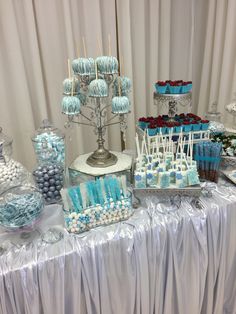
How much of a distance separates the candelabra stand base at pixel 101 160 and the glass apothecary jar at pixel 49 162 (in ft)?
0.42

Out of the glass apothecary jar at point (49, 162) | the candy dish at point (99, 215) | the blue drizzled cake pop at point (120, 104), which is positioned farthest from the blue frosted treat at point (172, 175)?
the glass apothecary jar at point (49, 162)

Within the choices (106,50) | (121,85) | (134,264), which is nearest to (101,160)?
(121,85)

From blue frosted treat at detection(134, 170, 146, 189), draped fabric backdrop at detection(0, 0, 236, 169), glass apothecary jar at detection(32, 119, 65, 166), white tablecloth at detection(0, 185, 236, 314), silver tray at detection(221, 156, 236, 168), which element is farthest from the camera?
draped fabric backdrop at detection(0, 0, 236, 169)

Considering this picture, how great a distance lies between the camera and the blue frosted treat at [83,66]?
3.53ft

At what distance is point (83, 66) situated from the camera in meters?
1.08

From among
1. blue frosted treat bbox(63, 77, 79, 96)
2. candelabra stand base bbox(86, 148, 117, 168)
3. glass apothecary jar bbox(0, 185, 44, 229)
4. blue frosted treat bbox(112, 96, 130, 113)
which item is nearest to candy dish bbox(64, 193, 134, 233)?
glass apothecary jar bbox(0, 185, 44, 229)

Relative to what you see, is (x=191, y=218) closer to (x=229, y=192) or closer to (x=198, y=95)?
(x=229, y=192)

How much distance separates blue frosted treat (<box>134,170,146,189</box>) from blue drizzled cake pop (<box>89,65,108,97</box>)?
0.35m

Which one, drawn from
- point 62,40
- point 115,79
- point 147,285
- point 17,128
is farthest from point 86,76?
point 147,285

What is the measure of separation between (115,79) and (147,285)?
850 mm

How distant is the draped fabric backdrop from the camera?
58.0 inches

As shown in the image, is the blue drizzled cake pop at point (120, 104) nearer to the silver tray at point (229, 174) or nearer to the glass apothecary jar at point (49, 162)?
the glass apothecary jar at point (49, 162)

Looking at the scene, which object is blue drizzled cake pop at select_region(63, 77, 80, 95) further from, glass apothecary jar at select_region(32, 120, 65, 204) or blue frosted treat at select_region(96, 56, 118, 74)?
glass apothecary jar at select_region(32, 120, 65, 204)

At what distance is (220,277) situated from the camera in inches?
45.6
